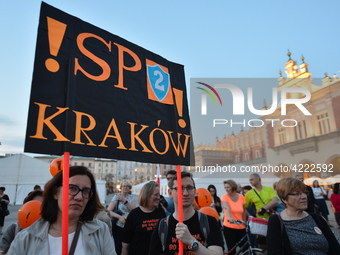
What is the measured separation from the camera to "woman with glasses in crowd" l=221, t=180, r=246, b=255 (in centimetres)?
458

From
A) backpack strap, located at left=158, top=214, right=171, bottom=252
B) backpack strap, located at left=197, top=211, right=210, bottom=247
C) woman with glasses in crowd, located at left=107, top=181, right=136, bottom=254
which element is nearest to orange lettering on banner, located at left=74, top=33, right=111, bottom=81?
backpack strap, located at left=158, top=214, right=171, bottom=252

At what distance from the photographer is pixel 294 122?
85.4 ft

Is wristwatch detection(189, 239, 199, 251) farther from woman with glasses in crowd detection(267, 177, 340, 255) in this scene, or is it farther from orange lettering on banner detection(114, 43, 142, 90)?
orange lettering on banner detection(114, 43, 142, 90)

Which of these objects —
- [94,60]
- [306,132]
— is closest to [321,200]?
[94,60]

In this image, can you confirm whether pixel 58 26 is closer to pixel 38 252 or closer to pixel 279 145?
pixel 38 252

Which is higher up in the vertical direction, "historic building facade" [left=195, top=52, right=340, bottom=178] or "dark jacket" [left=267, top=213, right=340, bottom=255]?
"historic building facade" [left=195, top=52, right=340, bottom=178]

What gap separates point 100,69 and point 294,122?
28.3 meters

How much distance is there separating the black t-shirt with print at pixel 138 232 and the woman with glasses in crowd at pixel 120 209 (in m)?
1.03

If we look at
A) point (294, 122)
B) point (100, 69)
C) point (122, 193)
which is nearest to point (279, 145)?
point (294, 122)

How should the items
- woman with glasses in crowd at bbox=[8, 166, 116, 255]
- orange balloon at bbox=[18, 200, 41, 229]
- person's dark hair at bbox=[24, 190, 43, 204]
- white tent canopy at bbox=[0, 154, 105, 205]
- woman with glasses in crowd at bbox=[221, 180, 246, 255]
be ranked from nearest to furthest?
woman with glasses in crowd at bbox=[8, 166, 116, 255], orange balloon at bbox=[18, 200, 41, 229], person's dark hair at bbox=[24, 190, 43, 204], woman with glasses in crowd at bbox=[221, 180, 246, 255], white tent canopy at bbox=[0, 154, 105, 205]

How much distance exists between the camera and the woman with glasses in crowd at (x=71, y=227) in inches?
59.3

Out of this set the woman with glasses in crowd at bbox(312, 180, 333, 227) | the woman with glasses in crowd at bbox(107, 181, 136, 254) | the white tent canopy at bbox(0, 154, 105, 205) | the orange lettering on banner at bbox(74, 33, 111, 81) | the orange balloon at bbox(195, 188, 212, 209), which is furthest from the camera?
the white tent canopy at bbox(0, 154, 105, 205)

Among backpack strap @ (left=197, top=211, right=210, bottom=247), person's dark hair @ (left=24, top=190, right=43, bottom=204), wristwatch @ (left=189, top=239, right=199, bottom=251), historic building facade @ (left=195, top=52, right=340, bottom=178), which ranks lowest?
wristwatch @ (left=189, top=239, right=199, bottom=251)

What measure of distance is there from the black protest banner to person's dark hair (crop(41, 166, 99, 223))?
6.7 inches
